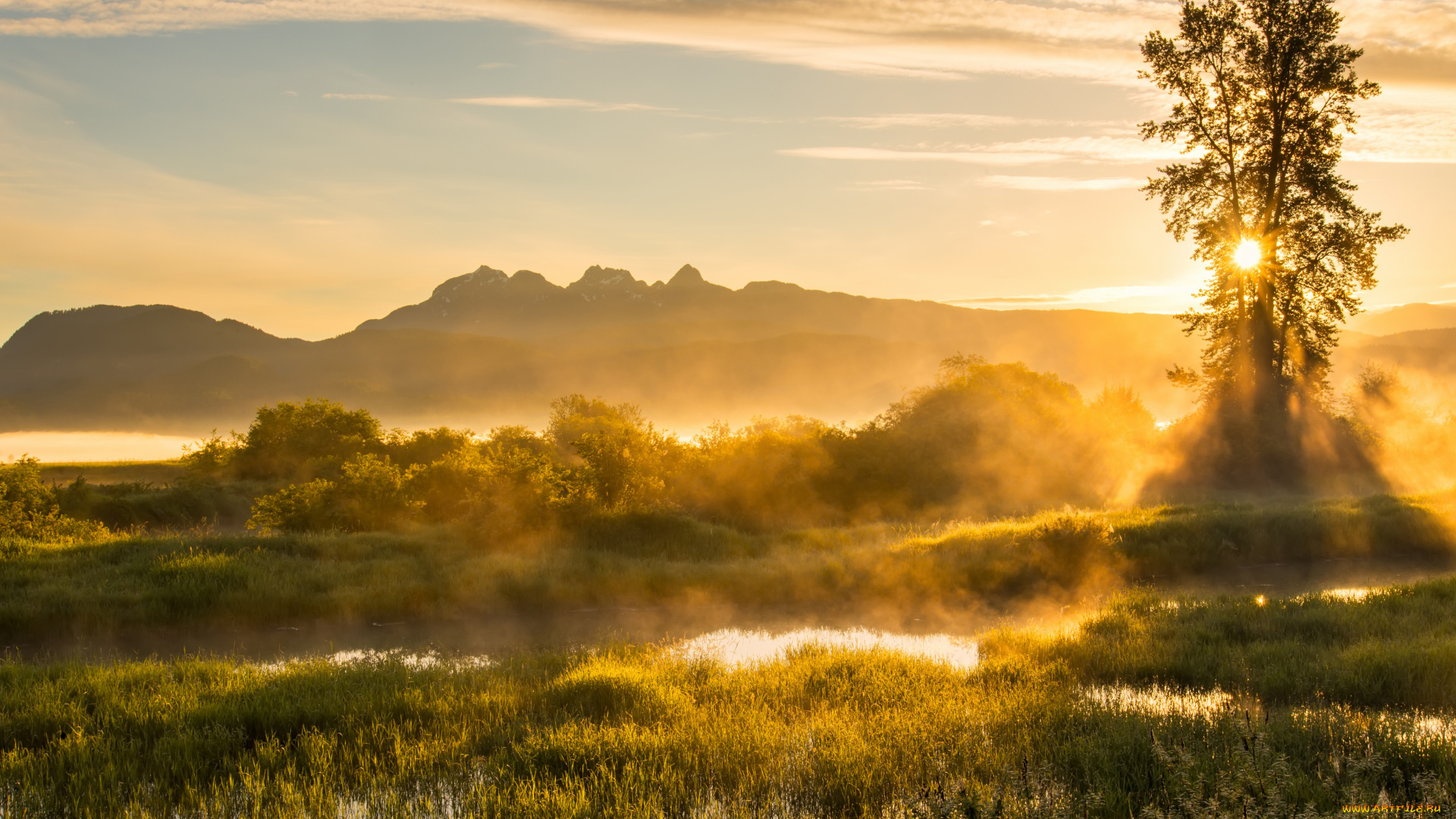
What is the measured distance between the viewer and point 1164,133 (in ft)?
89.6

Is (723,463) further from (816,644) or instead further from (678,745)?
(678,745)

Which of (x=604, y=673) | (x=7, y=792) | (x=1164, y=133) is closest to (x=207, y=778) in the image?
(x=7, y=792)

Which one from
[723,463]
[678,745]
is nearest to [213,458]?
[723,463]

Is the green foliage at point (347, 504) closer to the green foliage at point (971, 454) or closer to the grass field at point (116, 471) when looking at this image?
the green foliage at point (971, 454)

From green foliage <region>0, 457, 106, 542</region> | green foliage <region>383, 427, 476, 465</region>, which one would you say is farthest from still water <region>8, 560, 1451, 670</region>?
green foliage <region>383, 427, 476, 465</region>

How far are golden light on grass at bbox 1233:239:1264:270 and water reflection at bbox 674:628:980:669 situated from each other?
21874mm

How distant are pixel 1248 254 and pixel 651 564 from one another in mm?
23272

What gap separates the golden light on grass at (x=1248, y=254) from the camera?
26.9m

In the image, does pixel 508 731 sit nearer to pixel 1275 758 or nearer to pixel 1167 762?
pixel 1167 762

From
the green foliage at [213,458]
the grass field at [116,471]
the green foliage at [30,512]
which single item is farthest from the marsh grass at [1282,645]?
the grass field at [116,471]

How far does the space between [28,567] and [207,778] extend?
34.2 feet

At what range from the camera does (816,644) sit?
37.3 ft

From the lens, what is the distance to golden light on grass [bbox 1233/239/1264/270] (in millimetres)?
26906

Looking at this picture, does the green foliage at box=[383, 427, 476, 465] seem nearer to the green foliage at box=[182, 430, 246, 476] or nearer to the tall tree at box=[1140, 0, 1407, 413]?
the green foliage at box=[182, 430, 246, 476]
